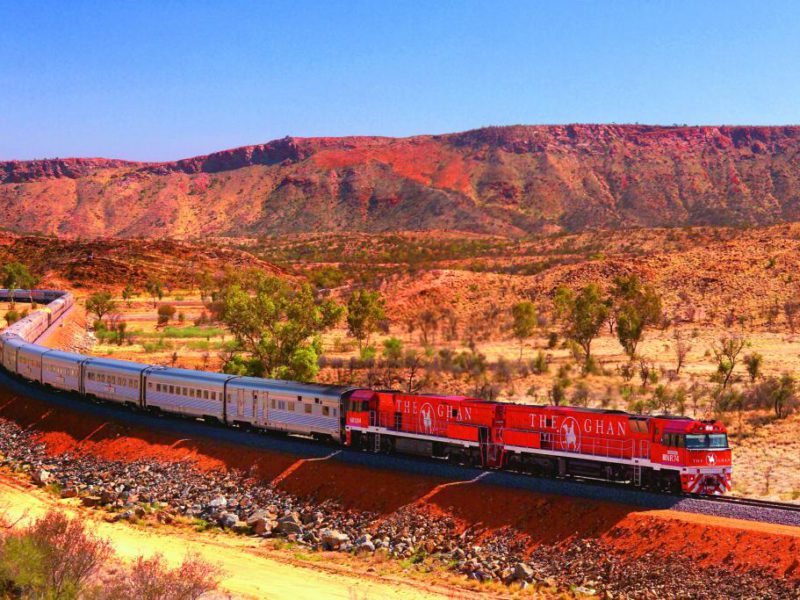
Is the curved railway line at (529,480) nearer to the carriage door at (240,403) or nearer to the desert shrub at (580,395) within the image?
the carriage door at (240,403)

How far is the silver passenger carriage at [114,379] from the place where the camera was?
136 feet

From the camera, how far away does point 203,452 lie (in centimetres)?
3562

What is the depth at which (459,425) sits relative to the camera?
30.0 meters

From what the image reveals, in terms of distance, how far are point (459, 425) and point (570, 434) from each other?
436 cm

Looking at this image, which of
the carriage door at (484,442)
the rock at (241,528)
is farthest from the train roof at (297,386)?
the rock at (241,528)

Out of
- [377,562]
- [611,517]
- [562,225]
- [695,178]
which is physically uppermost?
[695,178]

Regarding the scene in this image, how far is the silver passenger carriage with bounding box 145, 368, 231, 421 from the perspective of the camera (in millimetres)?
37625

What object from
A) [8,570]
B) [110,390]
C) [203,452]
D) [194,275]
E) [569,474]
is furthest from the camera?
[194,275]

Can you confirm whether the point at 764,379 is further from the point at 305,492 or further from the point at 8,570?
the point at 8,570

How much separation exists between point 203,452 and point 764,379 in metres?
33.6

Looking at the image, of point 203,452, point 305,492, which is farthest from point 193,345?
point 305,492

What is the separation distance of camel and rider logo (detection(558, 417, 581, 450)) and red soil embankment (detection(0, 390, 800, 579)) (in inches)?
82.7

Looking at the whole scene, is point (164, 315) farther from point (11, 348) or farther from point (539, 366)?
point (539, 366)

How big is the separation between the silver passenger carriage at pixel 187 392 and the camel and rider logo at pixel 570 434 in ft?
55.2
